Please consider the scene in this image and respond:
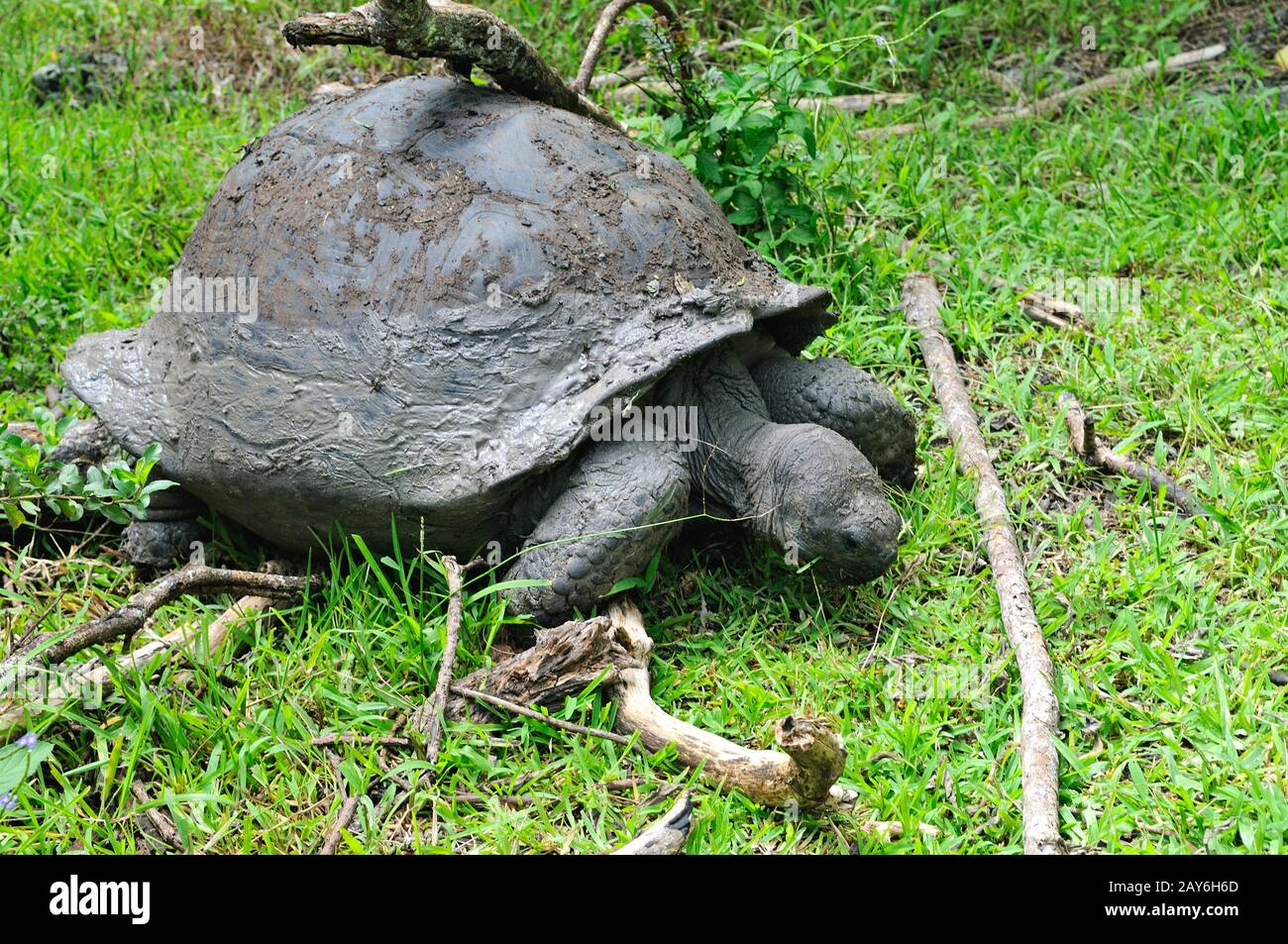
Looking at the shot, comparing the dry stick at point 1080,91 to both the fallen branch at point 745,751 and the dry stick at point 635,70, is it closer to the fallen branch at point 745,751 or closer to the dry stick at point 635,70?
the dry stick at point 635,70

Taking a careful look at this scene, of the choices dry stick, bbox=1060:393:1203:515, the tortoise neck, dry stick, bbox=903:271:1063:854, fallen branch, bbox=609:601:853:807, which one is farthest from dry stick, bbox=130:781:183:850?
dry stick, bbox=1060:393:1203:515

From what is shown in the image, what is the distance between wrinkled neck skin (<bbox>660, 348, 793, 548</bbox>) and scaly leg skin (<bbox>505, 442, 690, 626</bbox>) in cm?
33

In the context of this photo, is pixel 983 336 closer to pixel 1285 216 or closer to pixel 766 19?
pixel 1285 216

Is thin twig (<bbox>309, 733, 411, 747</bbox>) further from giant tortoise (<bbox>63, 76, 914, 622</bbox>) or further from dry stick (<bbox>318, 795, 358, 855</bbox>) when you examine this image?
giant tortoise (<bbox>63, 76, 914, 622</bbox>)

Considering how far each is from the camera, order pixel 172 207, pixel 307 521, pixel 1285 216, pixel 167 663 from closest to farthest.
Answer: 1. pixel 167 663
2. pixel 307 521
3. pixel 1285 216
4. pixel 172 207

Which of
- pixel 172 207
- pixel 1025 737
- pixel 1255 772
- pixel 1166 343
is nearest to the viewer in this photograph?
pixel 1255 772

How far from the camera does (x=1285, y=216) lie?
6074 mm

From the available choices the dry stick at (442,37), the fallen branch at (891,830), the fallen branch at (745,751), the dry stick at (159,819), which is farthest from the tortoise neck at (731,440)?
the dry stick at (159,819)

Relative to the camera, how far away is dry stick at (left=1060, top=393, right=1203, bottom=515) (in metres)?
4.65

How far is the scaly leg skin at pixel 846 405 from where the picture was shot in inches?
179

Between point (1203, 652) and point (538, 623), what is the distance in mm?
2189

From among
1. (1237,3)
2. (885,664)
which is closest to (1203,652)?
(885,664)

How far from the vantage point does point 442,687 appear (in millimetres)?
3732

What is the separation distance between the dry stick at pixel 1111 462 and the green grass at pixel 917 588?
0.07 metres
